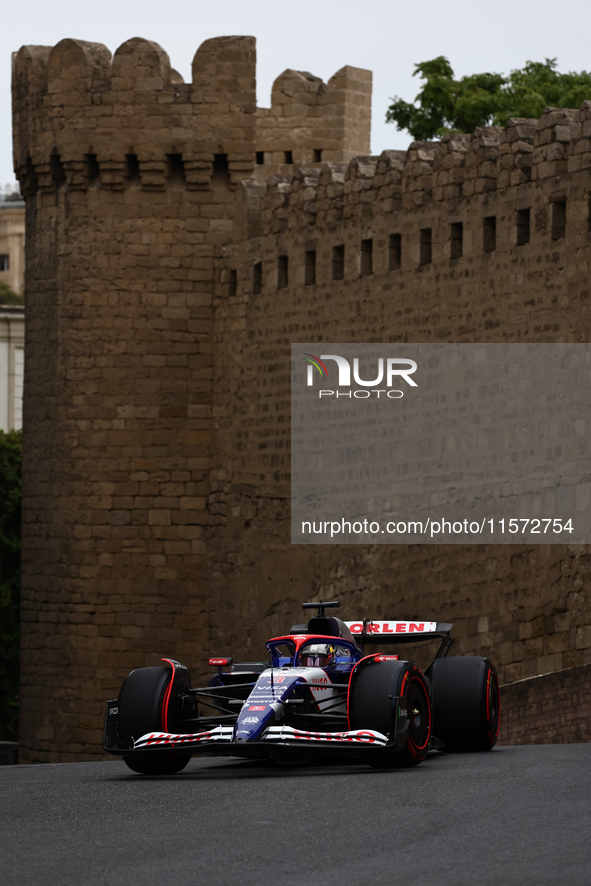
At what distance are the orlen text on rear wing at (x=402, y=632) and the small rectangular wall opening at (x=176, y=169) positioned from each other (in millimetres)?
10419

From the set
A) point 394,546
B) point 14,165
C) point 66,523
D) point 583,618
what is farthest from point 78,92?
point 583,618

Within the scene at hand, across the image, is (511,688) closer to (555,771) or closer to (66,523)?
(555,771)

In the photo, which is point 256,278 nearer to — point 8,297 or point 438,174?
point 438,174

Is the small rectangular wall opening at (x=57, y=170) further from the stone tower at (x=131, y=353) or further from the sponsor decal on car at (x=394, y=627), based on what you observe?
the sponsor decal on car at (x=394, y=627)

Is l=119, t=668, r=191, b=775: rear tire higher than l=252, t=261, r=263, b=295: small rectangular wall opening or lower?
lower

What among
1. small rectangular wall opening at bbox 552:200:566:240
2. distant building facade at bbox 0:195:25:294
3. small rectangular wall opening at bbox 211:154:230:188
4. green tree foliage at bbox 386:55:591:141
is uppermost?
distant building facade at bbox 0:195:25:294

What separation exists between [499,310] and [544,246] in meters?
0.86

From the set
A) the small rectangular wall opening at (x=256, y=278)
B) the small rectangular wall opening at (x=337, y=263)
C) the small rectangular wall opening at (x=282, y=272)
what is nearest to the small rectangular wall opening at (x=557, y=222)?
the small rectangular wall opening at (x=337, y=263)

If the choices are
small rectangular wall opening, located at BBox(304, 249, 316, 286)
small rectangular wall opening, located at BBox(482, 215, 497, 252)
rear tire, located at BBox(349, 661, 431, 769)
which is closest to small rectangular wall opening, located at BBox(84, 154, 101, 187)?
small rectangular wall opening, located at BBox(304, 249, 316, 286)

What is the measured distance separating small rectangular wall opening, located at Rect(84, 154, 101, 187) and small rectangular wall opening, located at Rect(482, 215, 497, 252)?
6213 mm

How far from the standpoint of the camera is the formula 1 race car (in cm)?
877

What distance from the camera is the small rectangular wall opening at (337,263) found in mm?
18016

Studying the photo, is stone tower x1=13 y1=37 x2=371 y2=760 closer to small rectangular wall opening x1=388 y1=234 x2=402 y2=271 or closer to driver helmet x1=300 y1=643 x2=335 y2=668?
small rectangular wall opening x1=388 y1=234 x2=402 y2=271

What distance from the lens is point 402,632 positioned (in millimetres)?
10438
